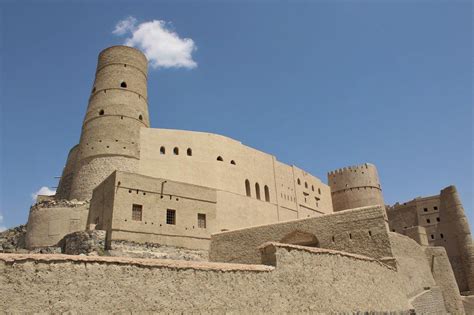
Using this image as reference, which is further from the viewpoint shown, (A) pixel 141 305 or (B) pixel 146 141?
(B) pixel 146 141

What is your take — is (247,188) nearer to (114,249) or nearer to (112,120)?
(112,120)

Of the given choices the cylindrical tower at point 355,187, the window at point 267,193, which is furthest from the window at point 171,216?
the cylindrical tower at point 355,187

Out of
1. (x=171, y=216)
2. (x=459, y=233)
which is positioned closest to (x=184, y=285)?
(x=171, y=216)

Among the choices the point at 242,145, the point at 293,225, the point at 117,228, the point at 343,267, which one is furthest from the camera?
the point at 242,145

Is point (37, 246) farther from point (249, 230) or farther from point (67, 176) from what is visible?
point (249, 230)

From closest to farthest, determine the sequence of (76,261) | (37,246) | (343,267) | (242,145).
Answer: (76,261), (343,267), (37,246), (242,145)

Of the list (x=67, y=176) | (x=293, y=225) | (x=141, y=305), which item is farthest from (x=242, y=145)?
(x=141, y=305)

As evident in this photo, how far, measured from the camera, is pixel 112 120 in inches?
903

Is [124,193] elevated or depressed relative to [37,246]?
elevated

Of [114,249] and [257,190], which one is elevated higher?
[257,190]

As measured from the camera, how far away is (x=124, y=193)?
17.5m

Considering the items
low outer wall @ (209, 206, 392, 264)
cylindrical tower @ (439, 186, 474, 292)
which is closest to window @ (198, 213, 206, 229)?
low outer wall @ (209, 206, 392, 264)

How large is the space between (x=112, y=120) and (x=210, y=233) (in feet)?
28.8

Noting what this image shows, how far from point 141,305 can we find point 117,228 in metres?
10.2
